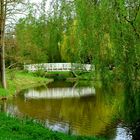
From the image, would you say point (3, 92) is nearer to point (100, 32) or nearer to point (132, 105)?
point (132, 105)

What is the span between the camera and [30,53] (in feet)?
130

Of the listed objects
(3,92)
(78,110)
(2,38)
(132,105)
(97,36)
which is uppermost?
(2,38)

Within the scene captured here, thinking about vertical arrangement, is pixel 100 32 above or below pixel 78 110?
above

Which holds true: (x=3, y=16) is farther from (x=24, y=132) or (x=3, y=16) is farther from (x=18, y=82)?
(x=24, y=132)

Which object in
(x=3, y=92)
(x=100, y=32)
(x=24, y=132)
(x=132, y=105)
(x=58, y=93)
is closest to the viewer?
(x=100, y=32)

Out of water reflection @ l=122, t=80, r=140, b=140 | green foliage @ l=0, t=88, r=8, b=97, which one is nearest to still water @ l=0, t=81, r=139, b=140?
water reflection @ l=122, t=80, r=140, b=140

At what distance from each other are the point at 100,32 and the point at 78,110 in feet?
40.3

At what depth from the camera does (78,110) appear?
26562 millimetres

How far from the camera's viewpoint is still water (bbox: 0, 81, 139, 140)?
17016 mm

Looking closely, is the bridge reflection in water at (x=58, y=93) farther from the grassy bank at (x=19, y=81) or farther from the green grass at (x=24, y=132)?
the green grass at (x=24, y=132)

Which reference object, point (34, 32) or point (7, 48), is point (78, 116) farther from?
point (7, 48)

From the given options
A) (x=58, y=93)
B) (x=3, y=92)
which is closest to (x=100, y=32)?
(x=3, y=92)

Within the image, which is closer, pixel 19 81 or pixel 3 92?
pixel 3 92

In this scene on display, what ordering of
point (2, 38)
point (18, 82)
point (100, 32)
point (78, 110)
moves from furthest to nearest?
point (18, 82) → point (2, 38) → point (78, 110) → point (100, 32)
